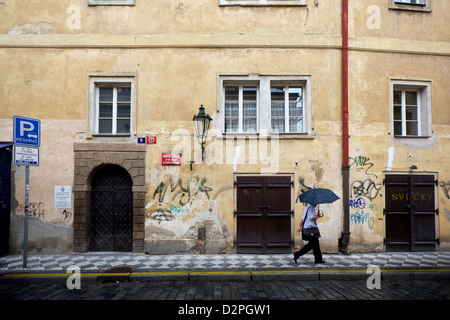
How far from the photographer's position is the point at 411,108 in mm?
9109

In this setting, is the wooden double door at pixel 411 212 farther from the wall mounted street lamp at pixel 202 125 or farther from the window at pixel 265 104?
the wall mounted street lamp at pixel 202 125

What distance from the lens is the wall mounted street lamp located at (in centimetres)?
816

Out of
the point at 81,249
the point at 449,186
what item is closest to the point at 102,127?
the point at 81,249

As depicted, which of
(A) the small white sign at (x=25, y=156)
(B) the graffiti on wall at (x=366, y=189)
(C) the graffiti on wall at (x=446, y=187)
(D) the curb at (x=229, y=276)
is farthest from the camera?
(C) the graffiti on wall at (x=446, y=187)

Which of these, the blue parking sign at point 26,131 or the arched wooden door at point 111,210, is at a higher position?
the blue parking sign at point 26,131

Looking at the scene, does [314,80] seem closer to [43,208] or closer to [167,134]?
[167,134]

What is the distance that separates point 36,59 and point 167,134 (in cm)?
446

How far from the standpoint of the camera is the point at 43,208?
27.6 feet

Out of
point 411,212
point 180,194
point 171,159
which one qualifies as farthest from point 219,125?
point 411,212

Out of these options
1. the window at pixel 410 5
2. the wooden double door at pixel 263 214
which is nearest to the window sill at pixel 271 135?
the wooden double door at pixel 263 214

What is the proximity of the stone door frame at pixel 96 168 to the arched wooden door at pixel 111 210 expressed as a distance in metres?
0.21

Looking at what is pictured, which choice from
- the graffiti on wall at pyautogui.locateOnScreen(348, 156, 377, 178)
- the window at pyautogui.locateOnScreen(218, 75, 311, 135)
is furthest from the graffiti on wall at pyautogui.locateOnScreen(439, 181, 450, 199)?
the window at pyautogui.locateOnScreen(218, 75, 311, 135)

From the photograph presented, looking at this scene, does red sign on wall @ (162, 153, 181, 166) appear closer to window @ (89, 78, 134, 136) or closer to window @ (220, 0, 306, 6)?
window @ (89, 78, 134, 136)

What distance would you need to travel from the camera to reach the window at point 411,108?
889 cm
